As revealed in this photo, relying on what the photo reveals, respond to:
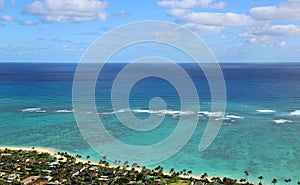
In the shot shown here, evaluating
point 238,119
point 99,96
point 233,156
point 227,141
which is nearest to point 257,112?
point 238,119

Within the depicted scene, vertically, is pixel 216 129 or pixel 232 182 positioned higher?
pixel 216 129

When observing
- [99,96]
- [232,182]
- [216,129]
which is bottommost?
[232,182]

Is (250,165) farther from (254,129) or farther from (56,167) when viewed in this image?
(56,167)

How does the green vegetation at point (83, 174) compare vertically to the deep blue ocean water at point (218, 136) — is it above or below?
below

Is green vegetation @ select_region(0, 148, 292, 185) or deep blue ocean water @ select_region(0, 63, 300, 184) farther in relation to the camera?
deep blue ocean water @ select_region(0, 63, 300, 184)

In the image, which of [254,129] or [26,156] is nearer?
[26,156]

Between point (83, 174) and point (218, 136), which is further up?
point (218, 136)

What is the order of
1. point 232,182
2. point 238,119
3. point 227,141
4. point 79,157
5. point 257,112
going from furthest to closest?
point 257,112, point 238,119, point 227,141, point 79,157, point 232,182

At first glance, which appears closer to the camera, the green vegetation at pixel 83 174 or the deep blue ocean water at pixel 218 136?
the green vegetation at pixel 83 174

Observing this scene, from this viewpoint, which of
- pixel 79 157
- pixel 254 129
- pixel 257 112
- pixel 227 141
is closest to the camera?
pixel 79 157

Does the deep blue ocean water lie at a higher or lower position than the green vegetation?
higher

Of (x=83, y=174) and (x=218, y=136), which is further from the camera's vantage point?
(x=218, y=136)
